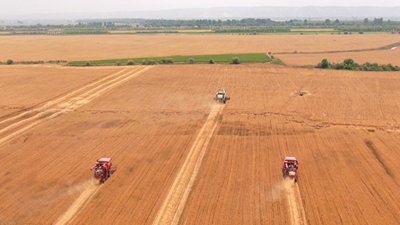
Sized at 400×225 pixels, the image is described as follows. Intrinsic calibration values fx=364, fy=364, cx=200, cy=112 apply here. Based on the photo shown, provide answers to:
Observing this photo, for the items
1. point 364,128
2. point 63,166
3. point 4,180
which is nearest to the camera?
point 4,180

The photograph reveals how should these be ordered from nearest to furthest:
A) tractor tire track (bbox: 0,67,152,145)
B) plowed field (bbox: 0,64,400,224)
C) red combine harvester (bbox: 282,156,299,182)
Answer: plowed field (bbox: 0,64,400,224) → red combine harvester (bbox: 282,156,299,182) → tractor tire track (bbox: 0,67,152,145)

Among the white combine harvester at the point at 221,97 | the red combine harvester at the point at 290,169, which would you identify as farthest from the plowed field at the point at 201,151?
the white combine harvester at the point at 221,97

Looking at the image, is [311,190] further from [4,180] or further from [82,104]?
[82,104]

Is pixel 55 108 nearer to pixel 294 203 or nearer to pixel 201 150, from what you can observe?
pixel 201 150

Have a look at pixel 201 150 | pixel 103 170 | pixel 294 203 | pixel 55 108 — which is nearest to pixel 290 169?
pixel 294 203

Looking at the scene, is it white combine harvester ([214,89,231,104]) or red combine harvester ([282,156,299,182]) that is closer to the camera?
red combine harvester ([282,156,299,182])

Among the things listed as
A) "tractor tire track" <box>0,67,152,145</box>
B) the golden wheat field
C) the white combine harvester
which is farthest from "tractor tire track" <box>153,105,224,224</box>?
"tractor tire track" <box>0,67,152,145</box>

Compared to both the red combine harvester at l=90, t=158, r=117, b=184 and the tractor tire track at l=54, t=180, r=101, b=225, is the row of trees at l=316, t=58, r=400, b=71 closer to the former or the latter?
the red combine harvester at l=90, t=158, r=117, b=184

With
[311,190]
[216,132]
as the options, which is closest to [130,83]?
[216,132]
